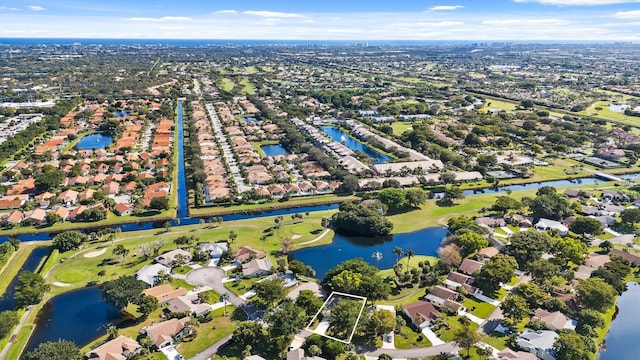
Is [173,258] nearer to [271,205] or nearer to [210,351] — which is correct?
[210,351]

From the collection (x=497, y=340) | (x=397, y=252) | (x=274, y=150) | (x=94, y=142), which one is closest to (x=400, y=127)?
(x=274, y=150)

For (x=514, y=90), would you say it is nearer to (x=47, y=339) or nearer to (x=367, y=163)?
(x=367, y=163)

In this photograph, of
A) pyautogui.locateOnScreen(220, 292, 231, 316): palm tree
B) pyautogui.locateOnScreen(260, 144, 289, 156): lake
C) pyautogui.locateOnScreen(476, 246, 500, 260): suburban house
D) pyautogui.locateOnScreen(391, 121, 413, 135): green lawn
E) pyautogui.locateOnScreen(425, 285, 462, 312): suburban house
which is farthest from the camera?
pyautogui.locateOnScreen(391, 121, 413, 135): green lawn

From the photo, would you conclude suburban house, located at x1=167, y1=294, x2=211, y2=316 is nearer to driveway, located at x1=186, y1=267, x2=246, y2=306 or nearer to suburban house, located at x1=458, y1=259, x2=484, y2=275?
driveway, located at x1=186, y1=267, x2=246, y2=306

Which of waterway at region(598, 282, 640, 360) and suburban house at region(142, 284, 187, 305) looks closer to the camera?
waterway at region(598, 282, 640, 360)

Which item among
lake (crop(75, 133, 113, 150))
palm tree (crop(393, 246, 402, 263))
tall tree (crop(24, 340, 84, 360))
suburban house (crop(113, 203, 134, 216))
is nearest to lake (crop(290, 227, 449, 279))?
palm tree (crop(393, 246, 402, 263))

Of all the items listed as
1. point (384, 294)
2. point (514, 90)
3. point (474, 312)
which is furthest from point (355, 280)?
point (514, 90)
